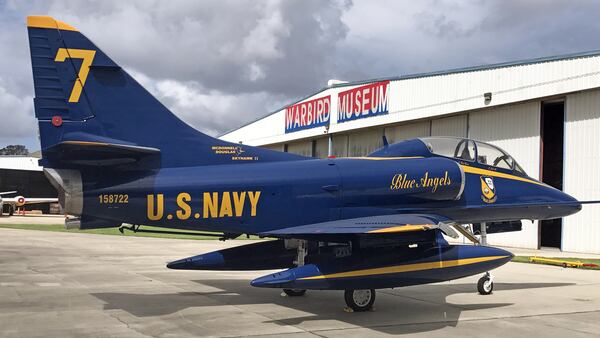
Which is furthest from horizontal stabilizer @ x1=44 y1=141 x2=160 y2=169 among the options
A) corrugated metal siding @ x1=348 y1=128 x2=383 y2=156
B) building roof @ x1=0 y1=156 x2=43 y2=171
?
building roof @ x1=0 y1=156 x2=43 y2=171

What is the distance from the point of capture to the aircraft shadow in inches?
326

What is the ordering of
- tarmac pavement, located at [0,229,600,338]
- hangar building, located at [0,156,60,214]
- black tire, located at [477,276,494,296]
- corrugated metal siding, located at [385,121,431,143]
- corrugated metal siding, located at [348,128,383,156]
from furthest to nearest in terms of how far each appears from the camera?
hangar building, located at [0,156,60,214] < corrugated metal siding, located at [348,128,383,156] < corrugated metal siding, located at [385,121,431,143] < black tire, located at [477,276,494,296] < tarmac pavement, located at [0,229,600,338]

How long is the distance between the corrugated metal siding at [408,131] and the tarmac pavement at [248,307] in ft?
52.7

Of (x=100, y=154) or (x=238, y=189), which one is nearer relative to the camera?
(x=100, y=154)

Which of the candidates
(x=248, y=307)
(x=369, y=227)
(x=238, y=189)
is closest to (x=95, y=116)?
(x=238, y=189)

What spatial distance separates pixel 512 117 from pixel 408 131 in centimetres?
672

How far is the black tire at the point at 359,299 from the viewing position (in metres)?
8.98

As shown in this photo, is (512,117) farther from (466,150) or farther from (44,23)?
(44,23)

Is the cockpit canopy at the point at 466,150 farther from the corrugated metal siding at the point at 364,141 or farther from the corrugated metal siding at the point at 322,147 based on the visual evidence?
the corrugated metal siding at the point at 322,147

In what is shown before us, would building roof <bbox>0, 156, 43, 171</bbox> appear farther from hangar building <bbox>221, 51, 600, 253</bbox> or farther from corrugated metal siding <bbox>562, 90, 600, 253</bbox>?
corrugated metal siding <bbox>562, 90, 600, 253</bbox>

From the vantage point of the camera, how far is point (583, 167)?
73.9 ft

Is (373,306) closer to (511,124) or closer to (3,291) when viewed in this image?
(3,291)

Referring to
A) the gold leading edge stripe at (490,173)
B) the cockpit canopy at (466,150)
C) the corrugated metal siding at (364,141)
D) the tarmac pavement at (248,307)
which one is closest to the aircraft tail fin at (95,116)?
the tarmac pavement at (248,307)

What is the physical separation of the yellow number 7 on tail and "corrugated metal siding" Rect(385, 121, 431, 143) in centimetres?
2350
